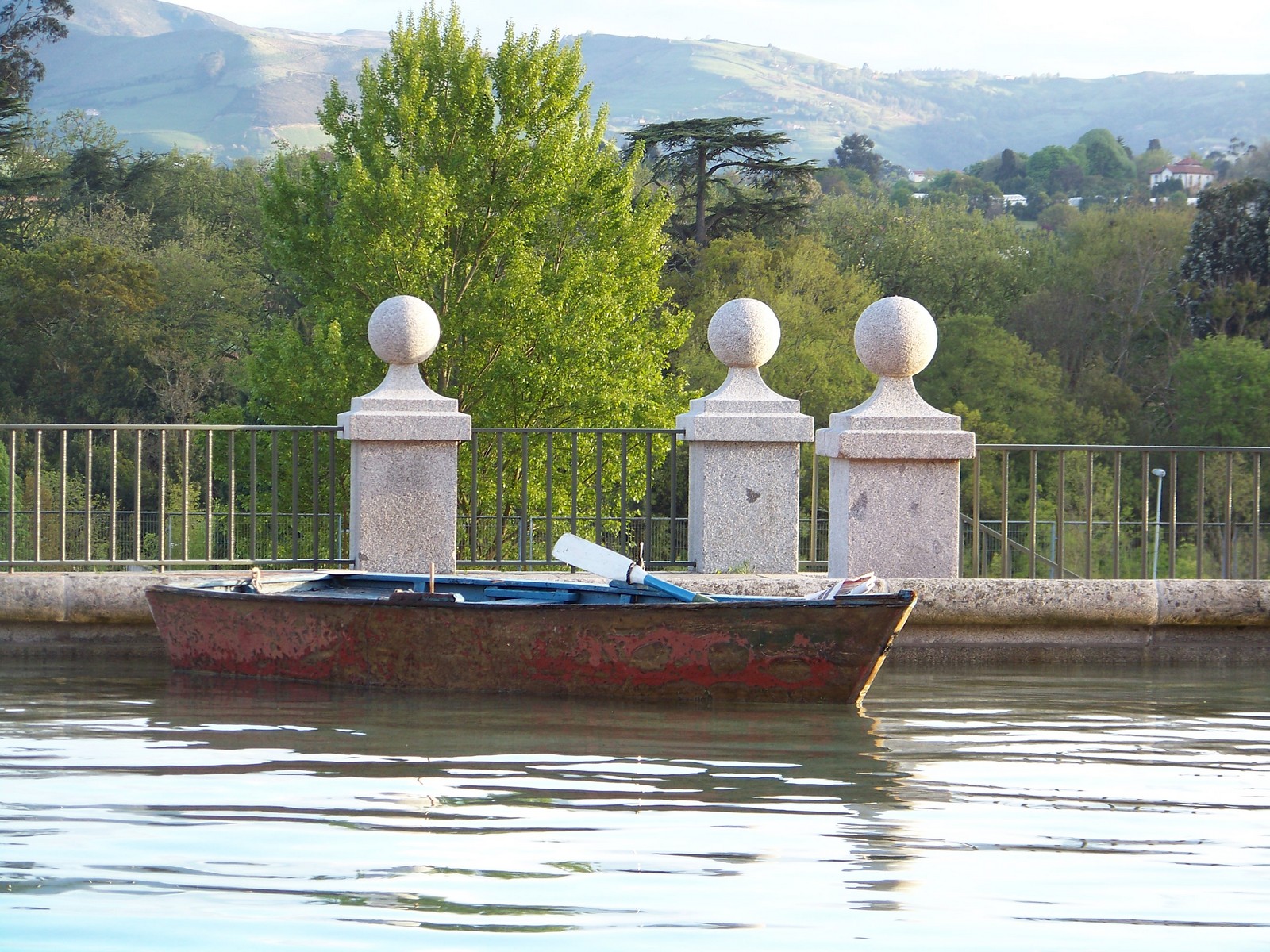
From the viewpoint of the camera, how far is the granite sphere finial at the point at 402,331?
10.1 m

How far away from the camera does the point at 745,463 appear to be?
1020cm

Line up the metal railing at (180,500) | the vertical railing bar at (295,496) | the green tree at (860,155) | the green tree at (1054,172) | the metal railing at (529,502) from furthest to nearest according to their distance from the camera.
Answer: the green tree at (860,155)
the green tree at (1054,172)
the metal railing at (180,500)
the vertical railing bar at (295,496)
the metal railing at (529,502)

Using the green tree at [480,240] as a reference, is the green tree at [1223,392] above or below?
below

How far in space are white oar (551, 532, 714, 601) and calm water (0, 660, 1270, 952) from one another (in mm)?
705

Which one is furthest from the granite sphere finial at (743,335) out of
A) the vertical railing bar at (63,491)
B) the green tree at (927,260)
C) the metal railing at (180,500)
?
the green tree at (927,260)

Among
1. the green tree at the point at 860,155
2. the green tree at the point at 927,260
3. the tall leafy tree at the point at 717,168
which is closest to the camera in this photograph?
the tall leafy tree at the point at 717,168

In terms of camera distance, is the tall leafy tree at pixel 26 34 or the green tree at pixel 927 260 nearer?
the tall leafy tree at pixel 26 34

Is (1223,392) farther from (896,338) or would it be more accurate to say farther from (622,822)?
(622,822)

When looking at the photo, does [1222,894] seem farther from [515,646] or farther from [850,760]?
[515,646]

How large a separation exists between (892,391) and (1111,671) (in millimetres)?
2150

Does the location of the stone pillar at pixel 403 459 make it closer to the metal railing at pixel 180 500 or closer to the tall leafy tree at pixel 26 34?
the metal railing at pixel 180 500

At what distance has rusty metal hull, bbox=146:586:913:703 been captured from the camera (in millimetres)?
8195

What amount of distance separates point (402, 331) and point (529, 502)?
2130 cm

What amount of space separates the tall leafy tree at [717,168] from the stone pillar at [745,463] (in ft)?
144
